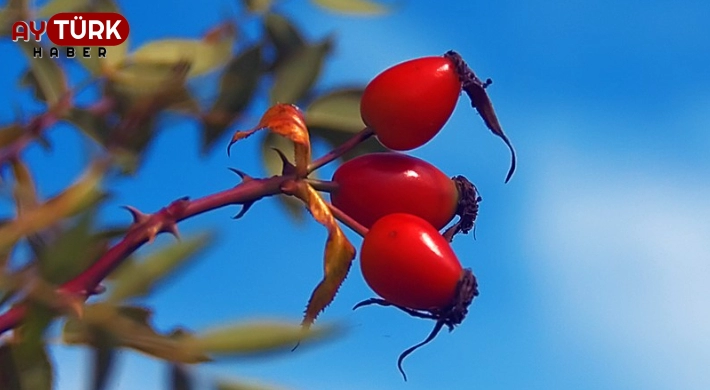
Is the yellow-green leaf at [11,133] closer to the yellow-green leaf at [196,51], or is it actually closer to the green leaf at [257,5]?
the yellow-green leaf at [196,51]

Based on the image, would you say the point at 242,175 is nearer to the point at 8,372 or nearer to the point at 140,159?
the point at 140,159

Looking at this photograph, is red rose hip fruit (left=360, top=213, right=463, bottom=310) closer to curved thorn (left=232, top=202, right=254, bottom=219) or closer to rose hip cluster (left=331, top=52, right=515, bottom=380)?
rose hip cluster (left=331, top=52, right=515, bottom=380)

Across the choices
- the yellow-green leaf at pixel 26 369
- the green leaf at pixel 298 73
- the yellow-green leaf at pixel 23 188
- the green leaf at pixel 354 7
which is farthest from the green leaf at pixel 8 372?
the green leaf at pixel 354 7

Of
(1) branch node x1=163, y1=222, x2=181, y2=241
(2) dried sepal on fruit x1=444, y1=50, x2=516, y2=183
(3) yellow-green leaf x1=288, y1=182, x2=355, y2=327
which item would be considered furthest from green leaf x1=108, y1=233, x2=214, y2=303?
(2) dried sepal on fruit x1=444, y1=50, x2=516, y2=183

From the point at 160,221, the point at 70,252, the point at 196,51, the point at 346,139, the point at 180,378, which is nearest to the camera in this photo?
the point at 70,252

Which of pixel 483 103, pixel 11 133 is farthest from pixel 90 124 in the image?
pixel 483 103

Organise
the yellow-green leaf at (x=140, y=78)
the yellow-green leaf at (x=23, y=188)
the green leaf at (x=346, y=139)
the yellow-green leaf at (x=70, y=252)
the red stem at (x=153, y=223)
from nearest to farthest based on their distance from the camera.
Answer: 1. the yellow-green leaf at (x=70, y=252)
2. the red stem at (x=153, y=223)
3. the yellow-green leaf at (x=23, y=188)
4. the yellow-green leaf at (x=140, y=78)
5. the green leaf at (x=346, y=139)
